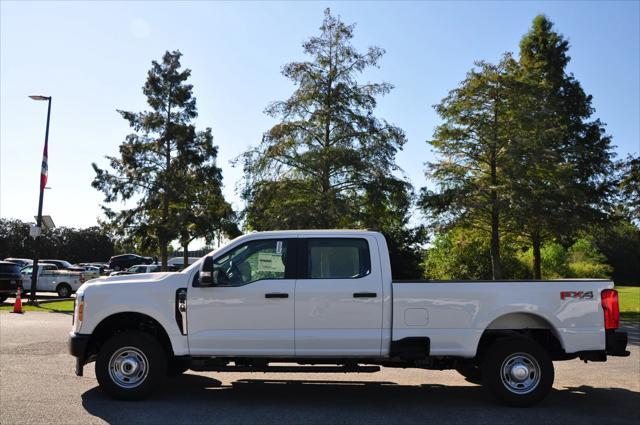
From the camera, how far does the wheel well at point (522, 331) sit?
6891 mm

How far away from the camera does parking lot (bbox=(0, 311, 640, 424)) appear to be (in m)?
6.14

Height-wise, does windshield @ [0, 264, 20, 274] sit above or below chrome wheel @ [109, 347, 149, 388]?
above

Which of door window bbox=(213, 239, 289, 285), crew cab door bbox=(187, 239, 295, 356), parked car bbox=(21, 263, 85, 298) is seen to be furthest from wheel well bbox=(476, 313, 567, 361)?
parked car bbox=(21, 263, 85, 298)

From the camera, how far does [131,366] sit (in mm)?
6852

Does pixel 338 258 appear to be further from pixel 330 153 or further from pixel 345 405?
pixel 330 153

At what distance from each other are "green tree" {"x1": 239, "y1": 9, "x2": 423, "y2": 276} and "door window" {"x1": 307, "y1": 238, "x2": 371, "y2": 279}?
15403 millimetres

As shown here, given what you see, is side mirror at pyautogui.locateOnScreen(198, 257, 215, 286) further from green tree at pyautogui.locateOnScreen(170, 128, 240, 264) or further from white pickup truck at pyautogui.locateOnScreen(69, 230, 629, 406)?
green tree at pyautogui.locateOnScreen(170, 128, 240, 264)

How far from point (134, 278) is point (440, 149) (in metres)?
17.9

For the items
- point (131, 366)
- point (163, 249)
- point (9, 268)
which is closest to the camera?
point (131, 366)

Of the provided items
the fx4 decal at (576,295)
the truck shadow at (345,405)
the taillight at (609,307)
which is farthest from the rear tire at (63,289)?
the taillight at (609,307)

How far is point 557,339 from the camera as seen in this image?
686 cm

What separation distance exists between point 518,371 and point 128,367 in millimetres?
4544

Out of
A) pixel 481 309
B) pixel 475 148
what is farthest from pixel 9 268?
pixel 481 309

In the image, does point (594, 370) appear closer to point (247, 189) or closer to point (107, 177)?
point (247, 189)
